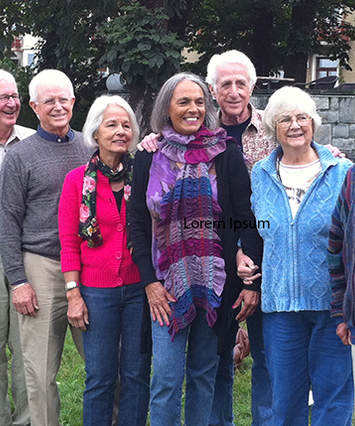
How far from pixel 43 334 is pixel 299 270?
58.2 inches

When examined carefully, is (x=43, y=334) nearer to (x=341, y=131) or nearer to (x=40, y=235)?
(x=40, y=235)

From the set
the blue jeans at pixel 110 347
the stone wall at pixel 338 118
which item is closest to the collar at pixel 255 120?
the blue jeans at pixel 110 347

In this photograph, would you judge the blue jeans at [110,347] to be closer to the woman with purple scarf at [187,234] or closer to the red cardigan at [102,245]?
the red cardigan at [102,245]

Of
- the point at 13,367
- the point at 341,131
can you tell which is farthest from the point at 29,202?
the point at 341,131

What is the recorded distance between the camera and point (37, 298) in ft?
12.3

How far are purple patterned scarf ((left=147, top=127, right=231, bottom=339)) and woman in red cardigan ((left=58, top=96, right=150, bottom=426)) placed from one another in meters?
0.27

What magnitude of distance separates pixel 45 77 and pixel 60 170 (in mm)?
533

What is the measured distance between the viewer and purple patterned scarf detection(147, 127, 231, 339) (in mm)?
3311

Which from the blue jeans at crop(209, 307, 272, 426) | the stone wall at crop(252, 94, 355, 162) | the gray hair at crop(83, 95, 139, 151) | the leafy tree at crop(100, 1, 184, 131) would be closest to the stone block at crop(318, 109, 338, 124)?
the stone wall at crop(252, 94, 355, 162)

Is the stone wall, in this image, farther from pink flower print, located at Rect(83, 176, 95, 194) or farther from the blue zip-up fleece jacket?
the blue zip-up fleece jacket

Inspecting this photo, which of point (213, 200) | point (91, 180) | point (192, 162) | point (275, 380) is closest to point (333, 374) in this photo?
point (275, 380)

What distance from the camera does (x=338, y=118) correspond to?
11.5 meters

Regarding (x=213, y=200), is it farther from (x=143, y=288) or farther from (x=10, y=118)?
(x=10, y=118)

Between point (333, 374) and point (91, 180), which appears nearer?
point (333, 374)
